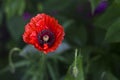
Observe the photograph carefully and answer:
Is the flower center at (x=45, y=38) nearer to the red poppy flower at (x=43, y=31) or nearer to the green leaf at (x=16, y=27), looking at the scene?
the red poppy flower at (x=43, y=31)

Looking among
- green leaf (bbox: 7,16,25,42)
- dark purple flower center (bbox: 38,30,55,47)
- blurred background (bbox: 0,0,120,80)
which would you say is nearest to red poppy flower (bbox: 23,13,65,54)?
dark purple flower center (bbox: 38,30,55,47)

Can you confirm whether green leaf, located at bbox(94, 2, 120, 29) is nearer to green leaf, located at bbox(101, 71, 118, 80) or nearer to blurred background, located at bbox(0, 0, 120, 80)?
blurred background, located at bbox(0, 0, 120, 80)

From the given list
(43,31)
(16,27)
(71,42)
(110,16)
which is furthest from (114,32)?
(16,27)

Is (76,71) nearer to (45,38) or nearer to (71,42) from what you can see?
(45,38)

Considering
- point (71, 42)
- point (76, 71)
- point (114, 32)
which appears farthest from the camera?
point (71, 42)

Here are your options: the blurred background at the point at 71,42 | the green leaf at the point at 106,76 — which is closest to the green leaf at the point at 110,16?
the blurred background at the point at 71,42
